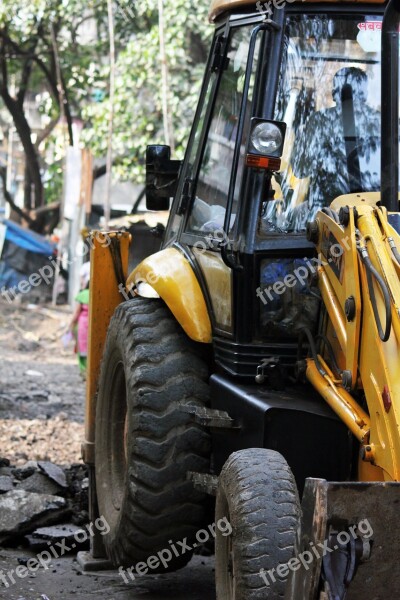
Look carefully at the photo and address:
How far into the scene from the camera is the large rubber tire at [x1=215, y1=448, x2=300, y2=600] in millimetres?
3873

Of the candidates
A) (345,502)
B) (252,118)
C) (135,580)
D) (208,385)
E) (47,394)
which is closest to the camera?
(345,502)

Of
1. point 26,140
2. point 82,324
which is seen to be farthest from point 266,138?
point 26,140

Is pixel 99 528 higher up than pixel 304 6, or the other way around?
pixel 304 6

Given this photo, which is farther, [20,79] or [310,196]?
[20,79]

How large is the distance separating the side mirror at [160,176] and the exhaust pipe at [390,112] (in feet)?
5.76

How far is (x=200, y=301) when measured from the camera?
5.31m

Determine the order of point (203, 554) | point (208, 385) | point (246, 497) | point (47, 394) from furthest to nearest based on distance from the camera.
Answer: point (47, 394), point (203, 554), point (208, 385), point (246, 497)

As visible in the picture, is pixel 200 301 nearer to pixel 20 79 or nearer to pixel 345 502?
pixel 345 502

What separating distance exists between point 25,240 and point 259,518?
2021 cm

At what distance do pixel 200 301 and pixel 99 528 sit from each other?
1507mm

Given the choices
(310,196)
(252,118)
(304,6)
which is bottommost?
(310,196)

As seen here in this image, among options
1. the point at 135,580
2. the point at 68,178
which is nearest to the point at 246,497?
the point at 135,580

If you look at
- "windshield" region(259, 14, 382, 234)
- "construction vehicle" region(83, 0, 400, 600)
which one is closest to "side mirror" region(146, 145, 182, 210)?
"construction vehicle" region(83, 0, 400, 600)

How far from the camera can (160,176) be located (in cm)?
612
